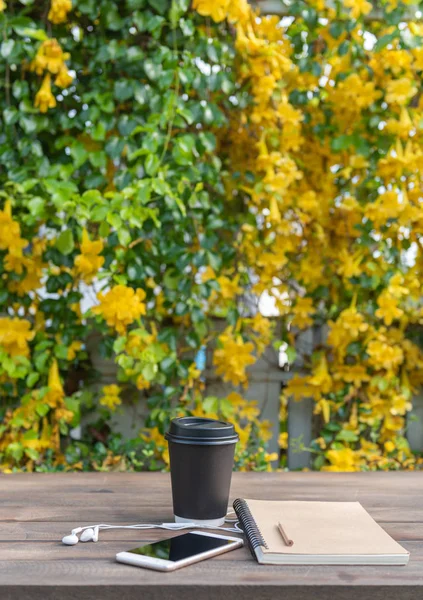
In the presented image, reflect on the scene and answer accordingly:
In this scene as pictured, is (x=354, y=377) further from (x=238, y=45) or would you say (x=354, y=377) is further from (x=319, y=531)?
(x=319, y=531)

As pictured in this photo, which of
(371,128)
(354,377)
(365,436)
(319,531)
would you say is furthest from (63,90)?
(319,531)

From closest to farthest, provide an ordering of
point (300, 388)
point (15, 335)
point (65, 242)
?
point (65, 242) < point (15, 335) < point (300, 388)

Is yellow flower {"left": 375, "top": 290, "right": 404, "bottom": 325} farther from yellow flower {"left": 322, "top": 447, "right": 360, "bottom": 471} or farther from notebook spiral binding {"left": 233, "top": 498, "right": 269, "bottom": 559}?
notebook spiral binding {"left": 233, "top": 498, "right": 269, "bottom": 559}

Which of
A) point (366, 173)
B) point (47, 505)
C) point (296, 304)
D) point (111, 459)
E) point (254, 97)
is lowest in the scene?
point (111, 459)

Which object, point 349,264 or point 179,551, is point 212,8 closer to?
point 349,264

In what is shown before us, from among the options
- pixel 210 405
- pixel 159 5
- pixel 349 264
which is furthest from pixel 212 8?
pixel 210 405

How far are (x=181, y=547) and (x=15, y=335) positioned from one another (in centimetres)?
145

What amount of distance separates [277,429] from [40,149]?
125 cm

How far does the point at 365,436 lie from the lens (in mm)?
2457

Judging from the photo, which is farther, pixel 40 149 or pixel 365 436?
pixel 365 436

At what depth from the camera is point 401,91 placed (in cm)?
217

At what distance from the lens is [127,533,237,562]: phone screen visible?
0.70 metres

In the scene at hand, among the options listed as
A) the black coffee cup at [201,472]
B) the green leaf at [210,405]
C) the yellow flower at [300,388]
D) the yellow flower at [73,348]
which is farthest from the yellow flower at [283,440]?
the black coffee cup at [201,472]

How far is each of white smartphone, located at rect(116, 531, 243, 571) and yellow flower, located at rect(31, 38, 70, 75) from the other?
1.56 m
